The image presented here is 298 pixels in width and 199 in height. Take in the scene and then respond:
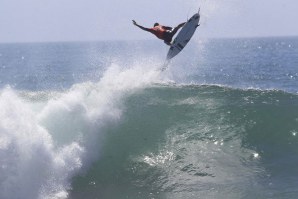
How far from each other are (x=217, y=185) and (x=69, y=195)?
3.91 meters

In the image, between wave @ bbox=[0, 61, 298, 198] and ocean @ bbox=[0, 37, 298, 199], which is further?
wave @ bbox=[0, 61, 298, 198]

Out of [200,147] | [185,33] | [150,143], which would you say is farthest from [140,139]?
[185,33]

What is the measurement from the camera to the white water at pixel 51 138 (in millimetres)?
10812

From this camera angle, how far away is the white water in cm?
1081

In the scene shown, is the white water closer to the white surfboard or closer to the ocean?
the ocean

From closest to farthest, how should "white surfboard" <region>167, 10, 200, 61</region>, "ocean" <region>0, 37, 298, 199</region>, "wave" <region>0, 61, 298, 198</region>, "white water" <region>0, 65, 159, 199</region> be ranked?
"white water" <region>0, 65, 159, 199</region>
"ocean" <region>0, 37, 298, 199</region>
"wave" <region>0, 61, 298, 198</region>
"white surfboard" <region>167, 10, 200, 61</region>

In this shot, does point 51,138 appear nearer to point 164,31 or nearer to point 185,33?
point 164,31

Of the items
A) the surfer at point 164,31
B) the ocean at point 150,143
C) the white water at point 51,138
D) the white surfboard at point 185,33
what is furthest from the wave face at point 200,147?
the surfer at point 164,31

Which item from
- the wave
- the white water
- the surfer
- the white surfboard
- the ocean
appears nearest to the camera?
the white water

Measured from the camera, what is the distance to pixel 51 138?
12906 millimetres

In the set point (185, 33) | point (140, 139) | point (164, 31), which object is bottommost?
point (140, 139)

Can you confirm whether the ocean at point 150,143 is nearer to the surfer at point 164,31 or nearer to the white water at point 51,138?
the white water at point 51,138

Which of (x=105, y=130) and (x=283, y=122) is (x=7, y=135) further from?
(x=283, y=122)

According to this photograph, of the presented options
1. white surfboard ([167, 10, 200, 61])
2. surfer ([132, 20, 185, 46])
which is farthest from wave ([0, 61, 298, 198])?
surfer ([132, 20, 185, 46])
